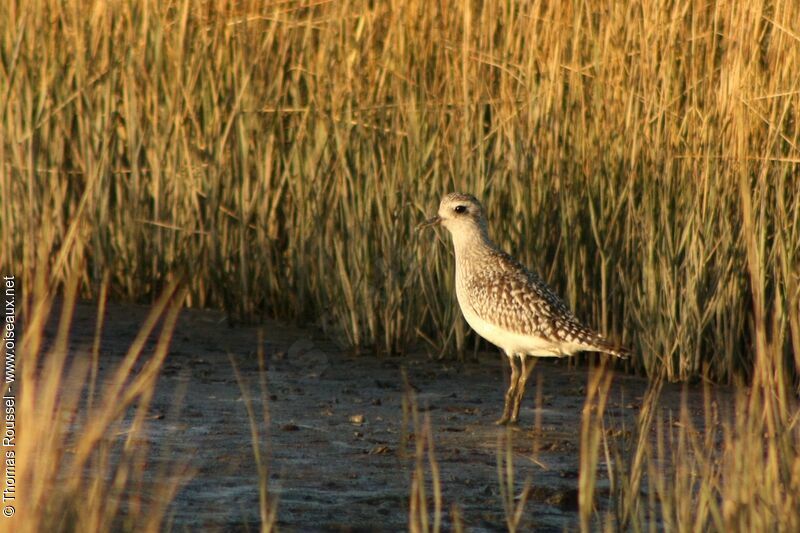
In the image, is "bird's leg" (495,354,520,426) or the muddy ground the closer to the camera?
the muddy ground

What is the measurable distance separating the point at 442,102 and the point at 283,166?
1092mm

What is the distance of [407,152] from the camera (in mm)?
7672

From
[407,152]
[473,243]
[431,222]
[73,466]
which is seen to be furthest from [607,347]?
[73,466]

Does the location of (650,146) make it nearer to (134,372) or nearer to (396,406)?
(396,406)

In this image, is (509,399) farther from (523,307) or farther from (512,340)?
(523,307)

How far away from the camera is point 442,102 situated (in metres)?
7.66

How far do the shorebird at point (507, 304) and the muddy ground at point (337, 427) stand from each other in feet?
0.96

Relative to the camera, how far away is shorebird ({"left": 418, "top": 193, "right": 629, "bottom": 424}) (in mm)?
6465

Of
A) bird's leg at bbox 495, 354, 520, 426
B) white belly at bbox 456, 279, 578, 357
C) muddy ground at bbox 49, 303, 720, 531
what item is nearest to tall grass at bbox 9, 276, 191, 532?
muddy ground at bbox 49, 303, 720, 531

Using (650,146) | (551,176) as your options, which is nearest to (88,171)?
(551,176)

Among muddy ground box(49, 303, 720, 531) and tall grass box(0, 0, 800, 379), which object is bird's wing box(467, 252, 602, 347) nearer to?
muddy ground box(49, 303, 720, 531)

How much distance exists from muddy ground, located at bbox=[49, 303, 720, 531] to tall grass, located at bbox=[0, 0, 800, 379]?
1.01ft

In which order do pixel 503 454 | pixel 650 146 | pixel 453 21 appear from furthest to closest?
pixel 453 21 → pixel 650 146 → pixel 503 454

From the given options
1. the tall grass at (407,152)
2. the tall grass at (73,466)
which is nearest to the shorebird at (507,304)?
the tall grass at (407,152)
